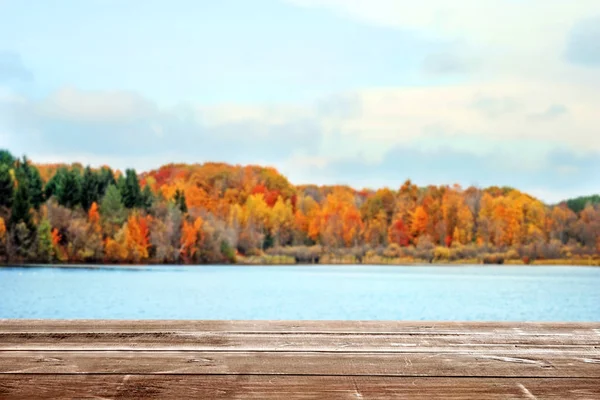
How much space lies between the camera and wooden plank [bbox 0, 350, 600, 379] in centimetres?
194

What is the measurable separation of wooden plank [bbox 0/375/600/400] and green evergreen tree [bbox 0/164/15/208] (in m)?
63.9

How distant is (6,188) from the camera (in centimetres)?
6328

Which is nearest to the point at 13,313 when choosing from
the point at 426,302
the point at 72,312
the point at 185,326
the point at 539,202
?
the point at 72,312

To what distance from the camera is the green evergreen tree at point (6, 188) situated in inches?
2461

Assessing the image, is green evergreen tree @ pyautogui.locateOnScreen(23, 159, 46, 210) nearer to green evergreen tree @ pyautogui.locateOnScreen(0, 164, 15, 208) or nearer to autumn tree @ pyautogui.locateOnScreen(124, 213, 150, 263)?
green evergreen tree @ pyautogui.locateOnScreen(0, 164, 15, 208)

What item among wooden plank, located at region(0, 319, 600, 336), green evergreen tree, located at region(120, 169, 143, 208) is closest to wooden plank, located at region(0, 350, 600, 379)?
wooden plank, located at region(0, 319, 600, 336)

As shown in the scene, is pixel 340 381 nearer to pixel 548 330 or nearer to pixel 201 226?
pixel 548 330

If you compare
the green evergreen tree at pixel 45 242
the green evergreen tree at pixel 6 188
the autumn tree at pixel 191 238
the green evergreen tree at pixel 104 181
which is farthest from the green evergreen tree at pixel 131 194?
the green evergreen tree at pixel 6 188

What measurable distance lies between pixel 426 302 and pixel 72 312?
46.1 feet

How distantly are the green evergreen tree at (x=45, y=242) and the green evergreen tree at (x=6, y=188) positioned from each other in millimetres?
3871

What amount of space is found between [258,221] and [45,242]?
65.4 feet

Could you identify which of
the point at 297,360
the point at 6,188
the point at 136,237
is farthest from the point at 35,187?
the point at 297,360

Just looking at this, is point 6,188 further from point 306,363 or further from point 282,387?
point 282,387

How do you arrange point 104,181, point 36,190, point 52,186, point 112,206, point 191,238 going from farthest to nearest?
point 104,181 < point 52,186 < point 36,190 < point 112,206 < point 191,238
